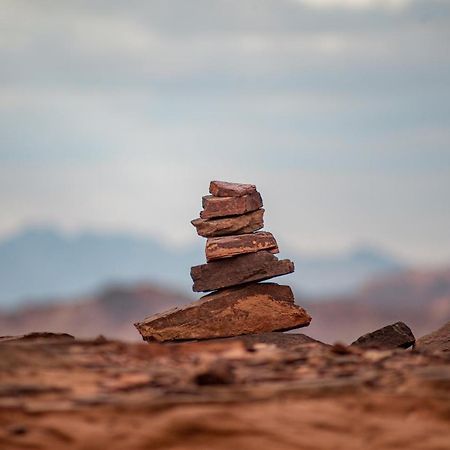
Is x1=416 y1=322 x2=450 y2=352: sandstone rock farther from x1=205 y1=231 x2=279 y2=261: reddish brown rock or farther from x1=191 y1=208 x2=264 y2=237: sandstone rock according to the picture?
x1=191 y1=208 x2=264 y2=237: sandstone rock

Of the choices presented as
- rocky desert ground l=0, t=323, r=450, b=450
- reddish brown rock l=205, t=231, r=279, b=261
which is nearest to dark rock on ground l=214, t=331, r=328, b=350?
reddish brown rock l=205, t=231, r=279, b=261

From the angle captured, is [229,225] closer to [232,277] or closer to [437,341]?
[232,277]

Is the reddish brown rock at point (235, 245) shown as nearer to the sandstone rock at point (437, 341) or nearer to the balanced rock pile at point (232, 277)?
the balanced rock pile at point (232, 277)

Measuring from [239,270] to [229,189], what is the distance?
5.19 ft

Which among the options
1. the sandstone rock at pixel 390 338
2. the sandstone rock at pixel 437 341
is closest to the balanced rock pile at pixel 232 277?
the sandstone rock at pixel 390 338

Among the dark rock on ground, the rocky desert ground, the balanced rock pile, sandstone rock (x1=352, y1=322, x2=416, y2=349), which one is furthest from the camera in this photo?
the balanced rock pile

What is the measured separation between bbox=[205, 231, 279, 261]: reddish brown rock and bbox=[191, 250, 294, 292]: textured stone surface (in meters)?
0.18

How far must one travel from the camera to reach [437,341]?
21.2 m

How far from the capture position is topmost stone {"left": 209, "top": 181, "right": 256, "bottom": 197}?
65.6 ft

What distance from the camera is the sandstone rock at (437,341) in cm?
2053

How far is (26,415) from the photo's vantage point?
404 inches

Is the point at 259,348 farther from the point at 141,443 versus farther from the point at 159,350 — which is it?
the point at 141,443

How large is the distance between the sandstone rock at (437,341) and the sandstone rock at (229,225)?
3.99 meters

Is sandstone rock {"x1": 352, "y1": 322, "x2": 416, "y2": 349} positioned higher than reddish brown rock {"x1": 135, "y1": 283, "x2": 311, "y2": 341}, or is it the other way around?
reddish brown rock {"x1": 135, "y1": 283, "x2": 311, "y2": 341}
